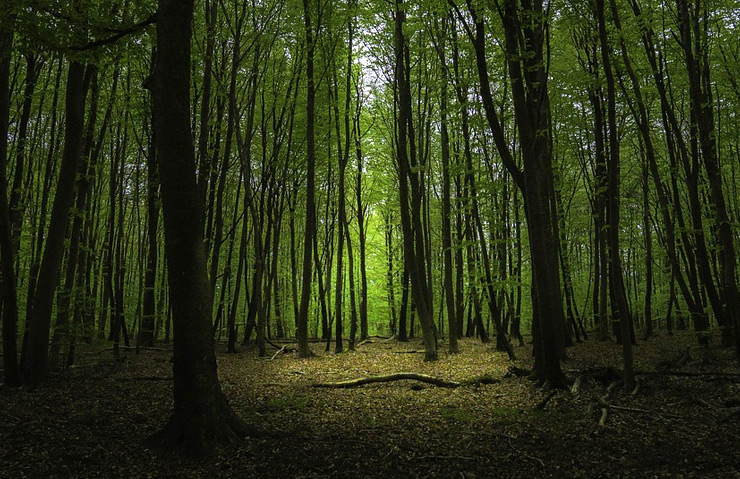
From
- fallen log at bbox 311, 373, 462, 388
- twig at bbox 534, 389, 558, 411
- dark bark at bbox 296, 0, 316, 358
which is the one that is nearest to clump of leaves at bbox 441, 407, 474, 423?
twig at bbox 534, 389, 558, 411

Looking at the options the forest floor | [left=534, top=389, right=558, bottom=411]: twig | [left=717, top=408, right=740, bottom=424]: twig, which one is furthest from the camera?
[left=534, top=389, right=558, bottom=411]: twig

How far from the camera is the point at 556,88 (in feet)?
48.5

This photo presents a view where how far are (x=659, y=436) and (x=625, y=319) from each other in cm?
231

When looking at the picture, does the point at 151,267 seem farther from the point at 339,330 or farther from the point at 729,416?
the point at 729,416

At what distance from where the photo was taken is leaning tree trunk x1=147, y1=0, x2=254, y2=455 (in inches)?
185

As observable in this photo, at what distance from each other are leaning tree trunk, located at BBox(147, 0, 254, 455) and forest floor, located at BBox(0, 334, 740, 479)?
356mm

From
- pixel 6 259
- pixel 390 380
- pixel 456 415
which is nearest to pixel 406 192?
pixel 390 380

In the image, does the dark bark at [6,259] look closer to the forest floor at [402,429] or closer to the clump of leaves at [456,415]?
the forest floor at [402,429]

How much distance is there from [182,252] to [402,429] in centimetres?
375

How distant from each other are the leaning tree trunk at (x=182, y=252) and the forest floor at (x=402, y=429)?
14.0 inches

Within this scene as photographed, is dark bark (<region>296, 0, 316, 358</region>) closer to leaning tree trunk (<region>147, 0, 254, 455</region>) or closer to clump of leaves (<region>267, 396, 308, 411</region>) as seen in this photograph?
clump of leaves (<region>267, 396, 308, 411</region>)

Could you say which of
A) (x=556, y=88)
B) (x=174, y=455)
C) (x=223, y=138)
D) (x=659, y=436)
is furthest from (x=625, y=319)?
(x=223, y=138)

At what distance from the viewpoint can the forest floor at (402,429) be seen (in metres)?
4.44

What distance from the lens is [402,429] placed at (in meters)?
5.91
